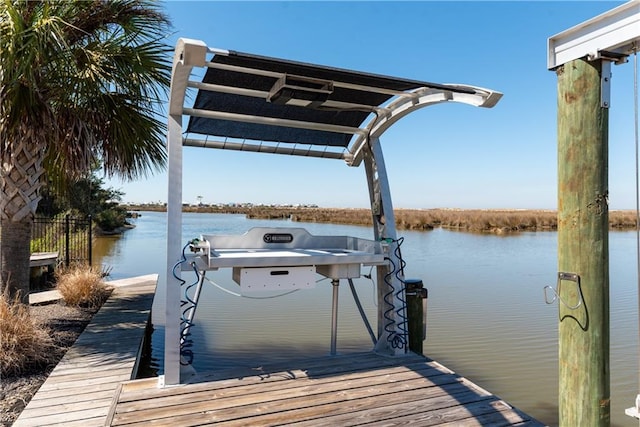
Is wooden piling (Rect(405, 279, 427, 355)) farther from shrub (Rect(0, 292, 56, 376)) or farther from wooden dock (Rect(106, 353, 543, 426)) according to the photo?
shrub (Rect(0, 292, 56, 376))

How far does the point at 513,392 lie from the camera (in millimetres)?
4859

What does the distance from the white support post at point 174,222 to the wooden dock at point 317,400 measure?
23cm

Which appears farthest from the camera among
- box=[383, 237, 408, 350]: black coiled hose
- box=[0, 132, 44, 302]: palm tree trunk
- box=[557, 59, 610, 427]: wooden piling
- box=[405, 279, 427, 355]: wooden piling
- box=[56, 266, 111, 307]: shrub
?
box=[56, 266, 111, 307]: shrub

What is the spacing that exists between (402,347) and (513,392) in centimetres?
187

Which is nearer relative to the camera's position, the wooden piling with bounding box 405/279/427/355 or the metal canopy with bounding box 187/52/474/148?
the metal canopy with bounding box 187/52/474/148

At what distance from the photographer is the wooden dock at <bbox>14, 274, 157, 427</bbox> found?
119 inches

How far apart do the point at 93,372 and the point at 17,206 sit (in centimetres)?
280

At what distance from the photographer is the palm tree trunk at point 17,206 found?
209 inches

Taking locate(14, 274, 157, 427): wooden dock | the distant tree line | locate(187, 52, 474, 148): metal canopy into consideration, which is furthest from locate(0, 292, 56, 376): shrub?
the distant tree line

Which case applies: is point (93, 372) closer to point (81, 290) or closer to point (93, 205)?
point (81, 290)

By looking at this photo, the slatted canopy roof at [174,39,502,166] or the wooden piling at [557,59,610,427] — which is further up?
the slatted canopy roof at [174,39,502,166]

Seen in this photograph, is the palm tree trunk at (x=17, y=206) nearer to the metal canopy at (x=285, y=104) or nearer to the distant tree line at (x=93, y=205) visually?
the metal canopy at (x=285, y=104)

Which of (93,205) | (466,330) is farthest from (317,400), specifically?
(93,205)

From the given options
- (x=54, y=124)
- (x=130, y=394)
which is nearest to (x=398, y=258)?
(x=130, y=394)
